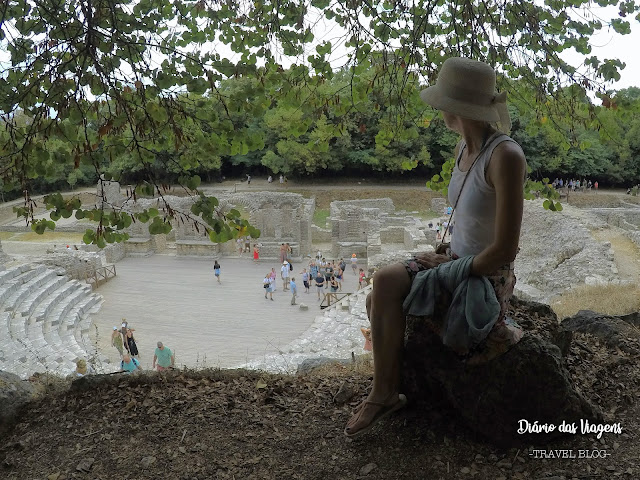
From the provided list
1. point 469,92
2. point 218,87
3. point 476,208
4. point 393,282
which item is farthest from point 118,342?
point 469,92

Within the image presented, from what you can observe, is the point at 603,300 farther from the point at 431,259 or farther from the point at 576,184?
the point at 576,184

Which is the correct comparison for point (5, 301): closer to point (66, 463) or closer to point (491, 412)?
point (66, 463)

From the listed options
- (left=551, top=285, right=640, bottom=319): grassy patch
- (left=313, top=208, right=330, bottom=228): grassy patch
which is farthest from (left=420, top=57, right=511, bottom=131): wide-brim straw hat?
(left=313, top=208, right=330, bottom=228): grassy patch

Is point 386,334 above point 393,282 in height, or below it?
below

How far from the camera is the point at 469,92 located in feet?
8.00

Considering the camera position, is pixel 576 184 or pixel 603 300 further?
pixel 576 184

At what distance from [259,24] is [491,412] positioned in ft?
11.0

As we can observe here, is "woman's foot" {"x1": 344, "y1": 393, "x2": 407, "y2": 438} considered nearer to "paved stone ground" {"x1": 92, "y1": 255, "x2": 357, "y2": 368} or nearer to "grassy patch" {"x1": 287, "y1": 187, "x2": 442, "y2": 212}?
"paved stone ground" {"x1": 92, "y1": 255, "x2": 357, "y2": 368}

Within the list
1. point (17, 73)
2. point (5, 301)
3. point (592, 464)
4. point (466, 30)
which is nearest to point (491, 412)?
point (592, 464)

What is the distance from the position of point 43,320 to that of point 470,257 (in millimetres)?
15171

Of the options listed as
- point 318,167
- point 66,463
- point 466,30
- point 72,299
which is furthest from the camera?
point 318,167

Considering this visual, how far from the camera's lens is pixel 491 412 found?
2.66 meters

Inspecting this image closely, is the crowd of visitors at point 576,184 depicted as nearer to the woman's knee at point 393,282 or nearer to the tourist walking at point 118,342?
the tourist walking at point 118,342

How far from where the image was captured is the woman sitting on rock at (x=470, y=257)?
7.58 ft
